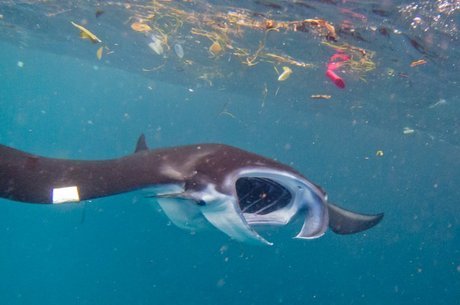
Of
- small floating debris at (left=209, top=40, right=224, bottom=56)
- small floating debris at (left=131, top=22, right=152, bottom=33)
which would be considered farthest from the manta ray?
small floating debris at (left=209, top=40, right=224, bottom=56)

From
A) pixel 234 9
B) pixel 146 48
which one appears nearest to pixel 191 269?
pixel 146 48

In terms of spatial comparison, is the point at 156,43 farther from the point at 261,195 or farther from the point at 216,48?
the point at 261,195

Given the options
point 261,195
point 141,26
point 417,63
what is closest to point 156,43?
point 141,26

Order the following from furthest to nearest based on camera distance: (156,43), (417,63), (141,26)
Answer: (156,43)
(141,26)
(417,63)

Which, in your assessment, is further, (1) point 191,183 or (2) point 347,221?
(2) point 347,221

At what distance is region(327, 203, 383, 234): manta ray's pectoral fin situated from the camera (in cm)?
413

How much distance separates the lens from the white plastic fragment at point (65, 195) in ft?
9.84

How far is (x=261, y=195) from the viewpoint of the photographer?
4.35 m

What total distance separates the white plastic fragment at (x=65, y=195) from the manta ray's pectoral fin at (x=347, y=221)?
2.63 metres

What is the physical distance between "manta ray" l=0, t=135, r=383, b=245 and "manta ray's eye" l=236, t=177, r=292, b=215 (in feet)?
0.07

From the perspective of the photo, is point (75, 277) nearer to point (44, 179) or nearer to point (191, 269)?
point (191, 269)

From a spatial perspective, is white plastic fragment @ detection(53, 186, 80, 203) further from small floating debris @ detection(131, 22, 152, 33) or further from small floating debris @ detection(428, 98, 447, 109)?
small floating debris @ detection(428, 98, 447, 109)

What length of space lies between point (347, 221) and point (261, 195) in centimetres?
100

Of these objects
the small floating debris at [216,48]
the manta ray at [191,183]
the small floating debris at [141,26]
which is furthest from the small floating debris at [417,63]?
the manta ray at [191,183]
